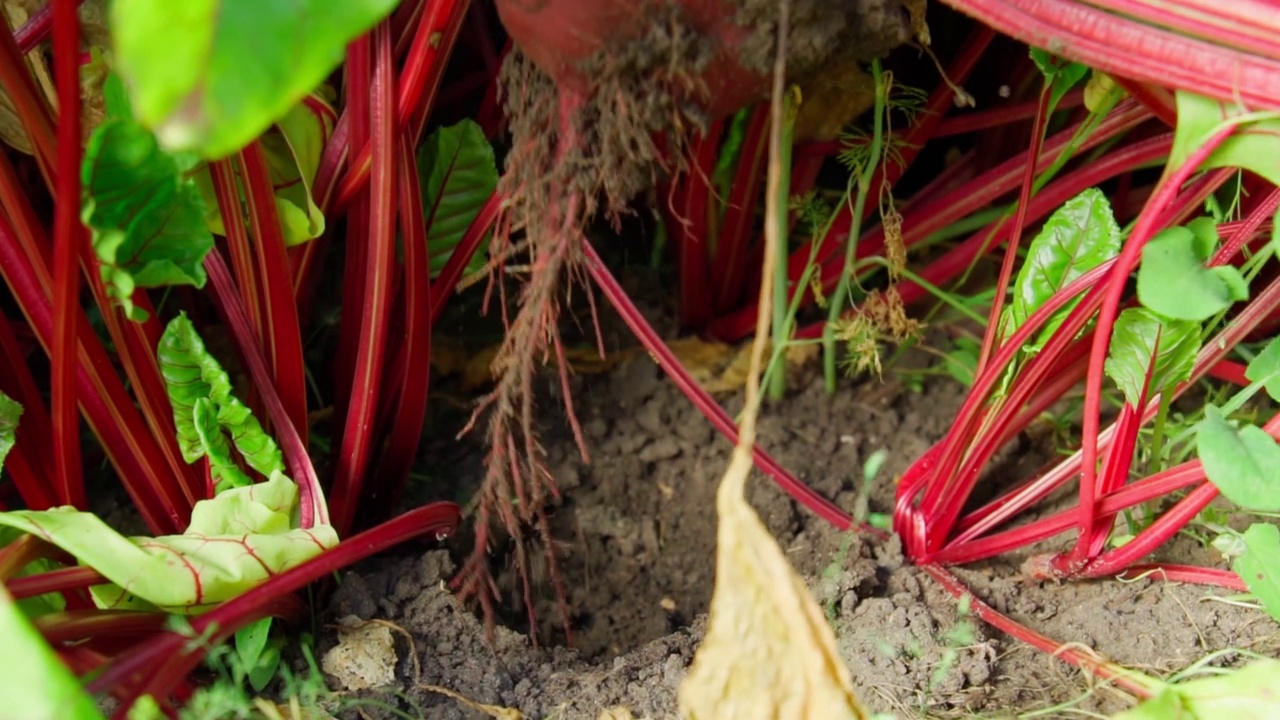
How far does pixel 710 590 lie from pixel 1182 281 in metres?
0.52

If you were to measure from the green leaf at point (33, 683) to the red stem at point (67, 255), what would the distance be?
284 millimetres

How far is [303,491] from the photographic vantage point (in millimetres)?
786

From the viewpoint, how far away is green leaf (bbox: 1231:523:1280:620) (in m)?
0.68

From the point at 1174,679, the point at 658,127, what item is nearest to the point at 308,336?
the point at 658,127

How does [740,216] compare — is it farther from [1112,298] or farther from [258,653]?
[258,653]

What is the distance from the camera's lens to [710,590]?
0.95 meters

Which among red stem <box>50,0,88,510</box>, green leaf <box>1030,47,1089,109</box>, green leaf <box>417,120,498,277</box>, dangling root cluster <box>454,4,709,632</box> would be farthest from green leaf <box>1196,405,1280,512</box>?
red stem <box>50,0,88,510</box>

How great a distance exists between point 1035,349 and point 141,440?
2.43 feet

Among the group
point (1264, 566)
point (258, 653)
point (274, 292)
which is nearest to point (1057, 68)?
point (1264, 566)

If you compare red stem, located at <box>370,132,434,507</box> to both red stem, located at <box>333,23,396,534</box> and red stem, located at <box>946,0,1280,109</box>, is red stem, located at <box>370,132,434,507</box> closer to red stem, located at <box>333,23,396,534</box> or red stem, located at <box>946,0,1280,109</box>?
red stem, located at <box>333,23,396,534</box>

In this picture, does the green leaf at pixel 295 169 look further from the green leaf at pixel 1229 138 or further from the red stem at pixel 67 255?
the green leaf at pixel 1229 138

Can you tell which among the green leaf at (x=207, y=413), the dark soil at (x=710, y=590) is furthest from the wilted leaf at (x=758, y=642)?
the green leaf at (x=207, y=413)

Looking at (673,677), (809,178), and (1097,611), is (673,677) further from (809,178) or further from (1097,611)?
(809,178)

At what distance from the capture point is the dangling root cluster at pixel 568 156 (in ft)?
2.06
